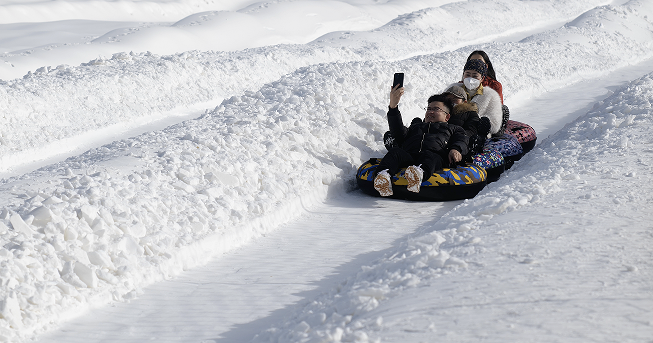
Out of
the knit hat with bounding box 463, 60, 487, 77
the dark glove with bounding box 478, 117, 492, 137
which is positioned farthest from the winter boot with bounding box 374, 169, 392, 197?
the knit hat with bounding box 463, 60, 487, 77

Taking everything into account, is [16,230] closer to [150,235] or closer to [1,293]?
Result: [1,293]

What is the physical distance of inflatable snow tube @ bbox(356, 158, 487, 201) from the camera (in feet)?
20.6

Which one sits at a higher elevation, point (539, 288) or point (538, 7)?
point (538, 7)

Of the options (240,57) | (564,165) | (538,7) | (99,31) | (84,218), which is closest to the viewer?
(84,218)

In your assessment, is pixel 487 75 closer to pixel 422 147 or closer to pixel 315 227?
pixel 422 147

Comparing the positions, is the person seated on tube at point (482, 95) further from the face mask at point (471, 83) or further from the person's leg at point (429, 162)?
the person's leg at point (429, 162)

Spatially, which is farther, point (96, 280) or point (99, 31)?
point (99, 31)

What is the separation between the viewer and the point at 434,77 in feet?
37.7

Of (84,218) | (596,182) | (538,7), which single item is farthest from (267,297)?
(538,7)

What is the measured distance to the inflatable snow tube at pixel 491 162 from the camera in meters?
6.80

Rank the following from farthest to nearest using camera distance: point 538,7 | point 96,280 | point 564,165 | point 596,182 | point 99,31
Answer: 1. point 538,7
2. point 99,31
3. point 564,165
4. point 596,182
5. point 96,280

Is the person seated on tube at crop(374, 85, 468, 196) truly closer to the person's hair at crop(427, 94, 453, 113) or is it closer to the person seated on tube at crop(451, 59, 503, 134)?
the person's hair at crop(427, 94, 453, 113)

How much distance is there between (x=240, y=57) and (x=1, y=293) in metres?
12.9

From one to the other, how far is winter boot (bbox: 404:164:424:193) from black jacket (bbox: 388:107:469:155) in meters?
0.48
